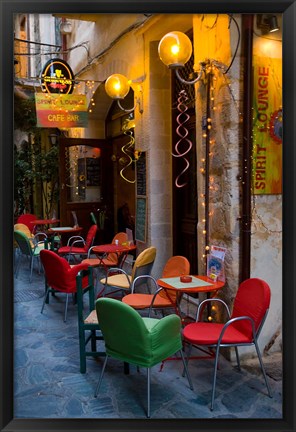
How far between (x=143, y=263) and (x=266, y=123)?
6.82 feet

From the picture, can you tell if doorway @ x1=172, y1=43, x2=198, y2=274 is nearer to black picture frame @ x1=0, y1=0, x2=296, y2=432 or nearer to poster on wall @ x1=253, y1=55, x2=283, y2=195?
poster on wall @ x1=253, y1=55, x2=283, y2=195

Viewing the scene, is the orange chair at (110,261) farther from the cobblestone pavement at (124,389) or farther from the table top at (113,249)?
the cobblestone pavement at (124,389)

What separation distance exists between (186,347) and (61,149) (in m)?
5.85

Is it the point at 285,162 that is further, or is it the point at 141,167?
the point at 141,167

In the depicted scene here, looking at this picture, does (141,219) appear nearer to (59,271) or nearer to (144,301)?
(59,271)

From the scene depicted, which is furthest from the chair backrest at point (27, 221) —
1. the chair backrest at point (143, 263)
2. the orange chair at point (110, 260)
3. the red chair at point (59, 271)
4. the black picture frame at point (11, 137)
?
the black picture frame at point (11, 137)

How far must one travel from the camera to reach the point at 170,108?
21.3 ft

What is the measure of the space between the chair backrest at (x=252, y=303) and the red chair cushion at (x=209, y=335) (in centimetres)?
7

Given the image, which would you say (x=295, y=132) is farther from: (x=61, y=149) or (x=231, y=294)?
(x=61, y=149)

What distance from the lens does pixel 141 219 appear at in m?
6.77

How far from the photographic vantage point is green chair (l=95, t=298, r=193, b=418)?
3.09 metres

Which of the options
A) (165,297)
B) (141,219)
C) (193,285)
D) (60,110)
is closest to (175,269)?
(165,297)

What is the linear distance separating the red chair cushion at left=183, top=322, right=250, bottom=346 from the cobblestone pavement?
48 cm

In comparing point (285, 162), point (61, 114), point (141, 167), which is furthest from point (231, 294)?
point (61, 114)
